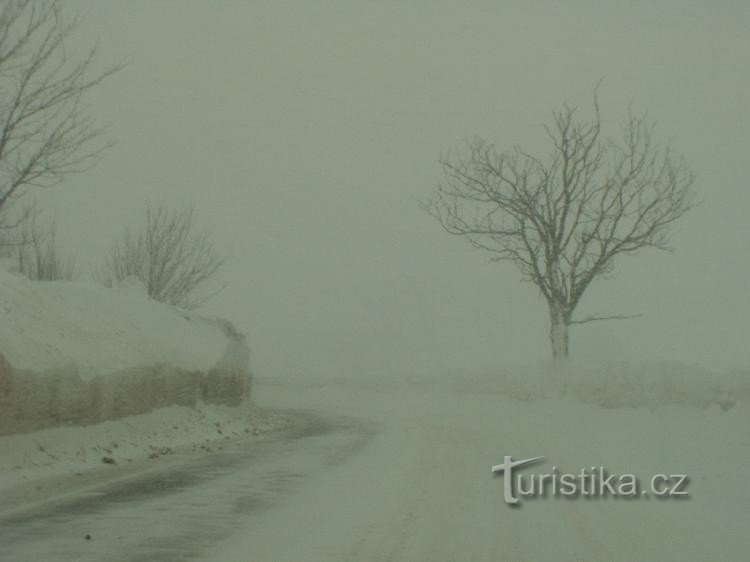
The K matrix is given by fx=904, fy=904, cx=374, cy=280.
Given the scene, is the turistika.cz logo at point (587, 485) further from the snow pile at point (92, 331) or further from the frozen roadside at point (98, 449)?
the snow pile at point (92, 331)

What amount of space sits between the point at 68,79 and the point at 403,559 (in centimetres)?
1199

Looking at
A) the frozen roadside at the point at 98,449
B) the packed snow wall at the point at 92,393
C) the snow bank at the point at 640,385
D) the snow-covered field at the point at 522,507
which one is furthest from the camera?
the snow bank at the point at 640,385

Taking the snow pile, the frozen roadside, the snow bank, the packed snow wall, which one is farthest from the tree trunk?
the frozen roadside

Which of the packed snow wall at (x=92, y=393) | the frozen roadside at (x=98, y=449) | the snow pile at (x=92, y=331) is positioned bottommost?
the frozen roadside at (x=98, y=449)

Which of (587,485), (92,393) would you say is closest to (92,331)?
(92,393)

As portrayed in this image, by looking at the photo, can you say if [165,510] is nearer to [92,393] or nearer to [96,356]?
[92,393]

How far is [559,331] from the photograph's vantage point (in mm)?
27562

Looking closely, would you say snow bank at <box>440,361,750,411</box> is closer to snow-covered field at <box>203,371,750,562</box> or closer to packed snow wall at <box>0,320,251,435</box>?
snow-covered field at <box>203,371,750,562</box>

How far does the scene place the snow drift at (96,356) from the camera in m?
11.9

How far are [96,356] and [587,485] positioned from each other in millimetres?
7837

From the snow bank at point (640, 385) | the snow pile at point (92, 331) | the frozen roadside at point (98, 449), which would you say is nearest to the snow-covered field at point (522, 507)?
the snow bank at point (640, 385)

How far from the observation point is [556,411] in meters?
21.1

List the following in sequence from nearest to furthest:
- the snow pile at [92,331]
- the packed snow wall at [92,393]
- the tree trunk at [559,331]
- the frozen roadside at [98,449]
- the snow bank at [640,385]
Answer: the frozen roadside at [98,449] → the packed snow wall at [92,393] → the snow pile at [92,331] → the snow bank at [640,385] → the tree trunk at [559,331]

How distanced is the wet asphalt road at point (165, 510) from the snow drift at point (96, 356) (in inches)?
66.3
